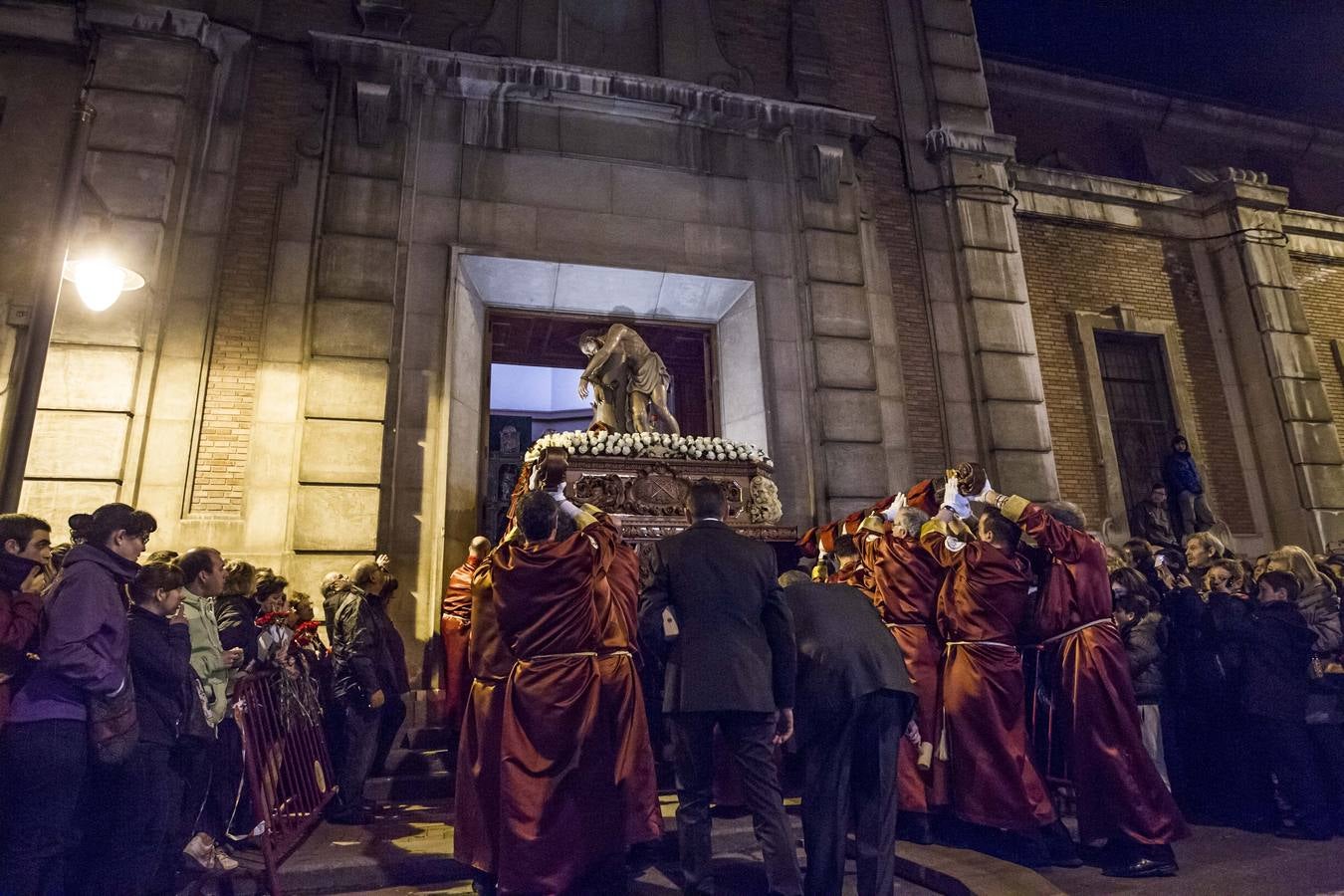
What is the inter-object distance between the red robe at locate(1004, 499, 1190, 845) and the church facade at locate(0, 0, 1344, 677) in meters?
5.01

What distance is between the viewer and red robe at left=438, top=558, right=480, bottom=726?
6.53 m

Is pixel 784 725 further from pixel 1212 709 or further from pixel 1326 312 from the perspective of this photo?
pixel 1326 312

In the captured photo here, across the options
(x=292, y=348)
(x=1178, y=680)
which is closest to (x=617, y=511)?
(x=292, y=348)

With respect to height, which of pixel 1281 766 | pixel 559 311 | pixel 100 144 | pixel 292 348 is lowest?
pixel 1281 766

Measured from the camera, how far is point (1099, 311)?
1318 cm

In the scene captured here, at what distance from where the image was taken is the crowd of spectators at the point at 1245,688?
551 centimetres

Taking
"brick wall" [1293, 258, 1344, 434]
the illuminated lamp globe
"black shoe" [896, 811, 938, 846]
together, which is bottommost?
"black shoe" [896, 811, 938, 846]

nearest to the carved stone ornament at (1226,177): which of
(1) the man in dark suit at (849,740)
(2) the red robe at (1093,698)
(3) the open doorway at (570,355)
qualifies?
(3) the open doorway at (570,355)

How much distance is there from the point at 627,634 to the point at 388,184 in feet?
25.3

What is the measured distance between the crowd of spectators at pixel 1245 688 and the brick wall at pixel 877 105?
16.3ft

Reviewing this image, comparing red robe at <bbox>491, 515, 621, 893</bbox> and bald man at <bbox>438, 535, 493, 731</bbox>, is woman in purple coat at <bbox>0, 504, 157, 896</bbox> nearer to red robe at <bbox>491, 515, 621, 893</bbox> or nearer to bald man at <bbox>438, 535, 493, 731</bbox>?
red robe at <bbox>491, 515, 621, 893</bbox>

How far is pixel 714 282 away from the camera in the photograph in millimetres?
11062

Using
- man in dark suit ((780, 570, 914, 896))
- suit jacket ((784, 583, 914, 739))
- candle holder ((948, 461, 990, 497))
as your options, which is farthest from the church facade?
man in dark suit ((780, 570, 914, 896))

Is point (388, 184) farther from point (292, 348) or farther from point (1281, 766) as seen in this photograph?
point (1281, 766)
